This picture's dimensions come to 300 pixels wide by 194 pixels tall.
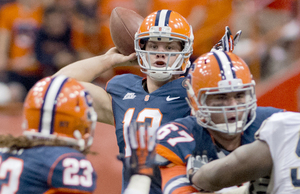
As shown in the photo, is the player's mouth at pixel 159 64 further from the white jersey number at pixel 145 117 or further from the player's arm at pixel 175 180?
the player's arm at pixel 175 180

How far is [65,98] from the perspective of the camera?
5.34 feet

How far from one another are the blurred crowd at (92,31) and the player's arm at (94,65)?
1.99 meters

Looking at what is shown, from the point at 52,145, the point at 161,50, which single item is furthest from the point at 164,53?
the point at 52,145

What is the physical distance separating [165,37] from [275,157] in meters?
1.17

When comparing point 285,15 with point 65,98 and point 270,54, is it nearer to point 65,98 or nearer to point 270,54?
point 270,54

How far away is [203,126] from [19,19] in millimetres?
3539

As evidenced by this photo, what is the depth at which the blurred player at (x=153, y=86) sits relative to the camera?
223cm

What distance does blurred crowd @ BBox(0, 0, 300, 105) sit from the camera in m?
4.48

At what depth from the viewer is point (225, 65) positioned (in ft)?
6.07

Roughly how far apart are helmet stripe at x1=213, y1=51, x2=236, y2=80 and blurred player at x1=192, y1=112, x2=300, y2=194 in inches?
17.5

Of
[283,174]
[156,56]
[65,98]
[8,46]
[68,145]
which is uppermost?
[8,46]

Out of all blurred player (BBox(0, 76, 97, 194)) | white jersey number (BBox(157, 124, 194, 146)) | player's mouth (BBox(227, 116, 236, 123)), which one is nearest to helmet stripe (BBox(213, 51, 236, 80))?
player's mouth (BBox(227, 116, 236, 123))

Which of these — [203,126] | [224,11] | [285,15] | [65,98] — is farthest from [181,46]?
[285,15]

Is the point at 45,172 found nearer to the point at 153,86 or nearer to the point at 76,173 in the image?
the point at 76,173
